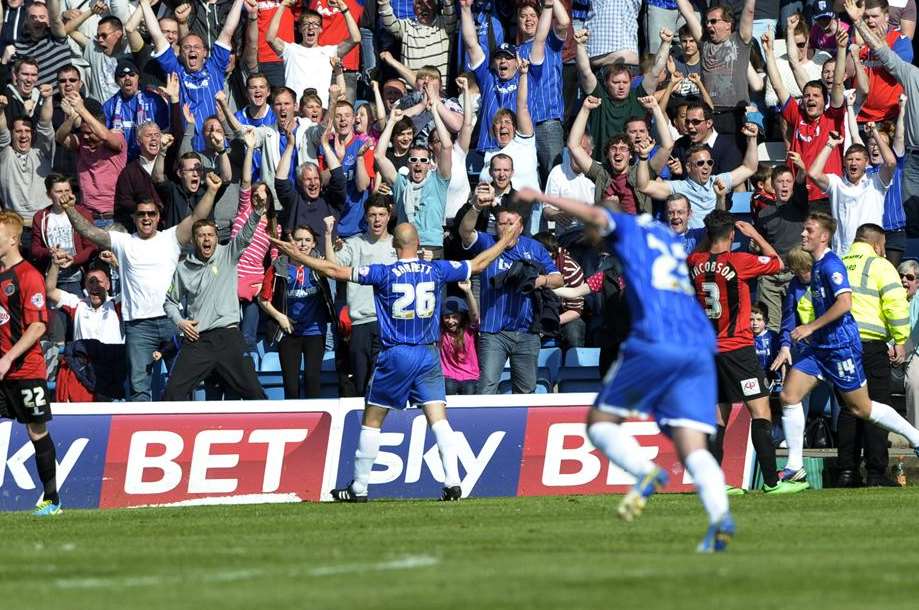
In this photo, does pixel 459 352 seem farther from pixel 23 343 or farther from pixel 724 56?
pixel 724 56

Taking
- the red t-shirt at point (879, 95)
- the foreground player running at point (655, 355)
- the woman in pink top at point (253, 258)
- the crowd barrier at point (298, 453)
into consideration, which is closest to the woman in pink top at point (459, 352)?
the crowd barrier at point (298, 453)

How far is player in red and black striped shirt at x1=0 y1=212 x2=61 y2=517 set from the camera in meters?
13.4

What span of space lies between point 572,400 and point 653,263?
22.1ft

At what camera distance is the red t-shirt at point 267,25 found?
2114 centimetres

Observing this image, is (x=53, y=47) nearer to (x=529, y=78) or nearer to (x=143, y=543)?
(x=529, y=78)

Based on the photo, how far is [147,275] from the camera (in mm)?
17250

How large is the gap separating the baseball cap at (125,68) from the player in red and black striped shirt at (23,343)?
655 centimetres

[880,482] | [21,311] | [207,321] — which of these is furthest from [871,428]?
[21,311]

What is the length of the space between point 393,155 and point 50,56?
16.0 feet

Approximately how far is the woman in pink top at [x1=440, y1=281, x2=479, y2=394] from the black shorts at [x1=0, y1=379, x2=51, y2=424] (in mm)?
4931

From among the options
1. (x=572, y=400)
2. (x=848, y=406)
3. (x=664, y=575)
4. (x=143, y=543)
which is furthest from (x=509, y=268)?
(x=664, y=575)

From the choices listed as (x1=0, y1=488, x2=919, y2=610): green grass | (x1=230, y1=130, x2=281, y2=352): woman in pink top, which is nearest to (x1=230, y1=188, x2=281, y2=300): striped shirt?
(x1=230, y1=130, x2=281, y2=352): woman in pink top

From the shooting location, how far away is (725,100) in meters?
20.4

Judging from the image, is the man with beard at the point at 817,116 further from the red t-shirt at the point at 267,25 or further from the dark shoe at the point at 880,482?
the red t-shirt at the point at 267,25
